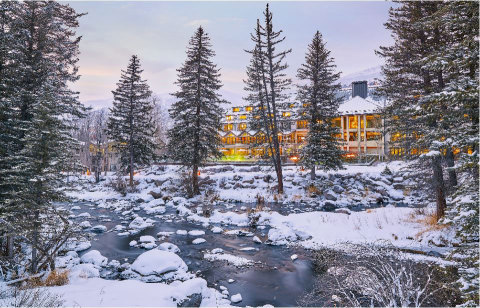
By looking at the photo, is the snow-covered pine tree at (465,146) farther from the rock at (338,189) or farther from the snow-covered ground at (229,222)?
the rock at (338,189)

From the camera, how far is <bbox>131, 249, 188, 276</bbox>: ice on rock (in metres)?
9.63

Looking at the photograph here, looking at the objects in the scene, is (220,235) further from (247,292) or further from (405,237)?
(405,237)

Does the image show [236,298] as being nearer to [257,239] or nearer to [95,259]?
[257,239]

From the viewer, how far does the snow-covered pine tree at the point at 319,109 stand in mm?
25062

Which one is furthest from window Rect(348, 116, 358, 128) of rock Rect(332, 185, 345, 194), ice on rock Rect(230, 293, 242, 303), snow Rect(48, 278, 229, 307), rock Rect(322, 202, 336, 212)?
snow Rect(48, 278, 229, 307)

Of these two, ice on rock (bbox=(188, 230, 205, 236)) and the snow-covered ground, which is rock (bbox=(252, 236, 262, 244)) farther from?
ice on rock (bbox=(188, 230, 205, 236))

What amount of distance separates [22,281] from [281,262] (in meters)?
9.10

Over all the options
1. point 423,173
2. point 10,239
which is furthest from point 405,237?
point 10,239

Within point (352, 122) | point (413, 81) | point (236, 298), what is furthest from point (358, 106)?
point (236, 298)

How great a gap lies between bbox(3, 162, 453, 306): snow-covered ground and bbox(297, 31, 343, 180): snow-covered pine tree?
267 centimetres

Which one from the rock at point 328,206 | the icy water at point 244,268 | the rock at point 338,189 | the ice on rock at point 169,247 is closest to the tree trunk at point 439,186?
the icy water at point 244,268

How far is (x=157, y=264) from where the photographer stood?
9.86 meters

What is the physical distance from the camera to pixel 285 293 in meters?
8.60

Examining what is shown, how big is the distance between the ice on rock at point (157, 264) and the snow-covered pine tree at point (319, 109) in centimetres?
1776
